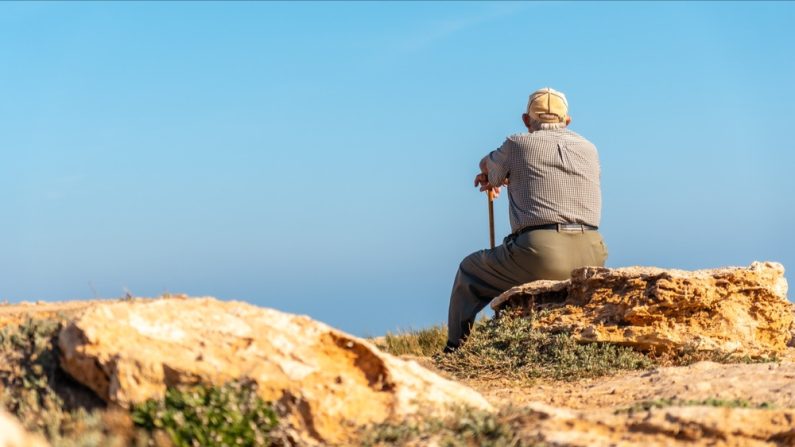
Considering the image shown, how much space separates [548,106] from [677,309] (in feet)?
8.15

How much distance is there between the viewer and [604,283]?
8.98 metres

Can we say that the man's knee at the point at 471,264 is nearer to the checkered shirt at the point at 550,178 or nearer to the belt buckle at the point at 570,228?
the checkered shirt at the point at 550,178

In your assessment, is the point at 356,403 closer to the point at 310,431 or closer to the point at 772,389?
the point at 310,431

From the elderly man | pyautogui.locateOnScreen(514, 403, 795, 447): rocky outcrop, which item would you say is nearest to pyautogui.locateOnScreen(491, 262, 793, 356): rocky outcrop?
the elderly man

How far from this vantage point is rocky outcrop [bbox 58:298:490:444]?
14.7 feet

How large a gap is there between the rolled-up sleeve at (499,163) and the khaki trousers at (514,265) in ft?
2.01

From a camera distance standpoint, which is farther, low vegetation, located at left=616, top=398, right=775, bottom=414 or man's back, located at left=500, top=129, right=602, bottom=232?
man's back, located at left=500, top=129, right=602, bottom=232

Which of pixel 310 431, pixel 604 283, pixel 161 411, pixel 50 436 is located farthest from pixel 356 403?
pixel 604 283

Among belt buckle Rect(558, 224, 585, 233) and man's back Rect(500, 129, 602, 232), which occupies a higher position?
man's back Rect(500, 129, 602, 232)

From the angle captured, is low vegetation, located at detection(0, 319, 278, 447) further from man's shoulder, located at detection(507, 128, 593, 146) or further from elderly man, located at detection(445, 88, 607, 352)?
man's shoulder, located at detection(507, 128, 593, 146)

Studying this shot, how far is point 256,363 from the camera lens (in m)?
4.60

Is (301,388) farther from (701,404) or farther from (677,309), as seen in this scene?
(677,309)

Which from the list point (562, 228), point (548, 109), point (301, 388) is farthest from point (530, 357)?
point (301, 388)

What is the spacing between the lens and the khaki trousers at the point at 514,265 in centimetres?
951
